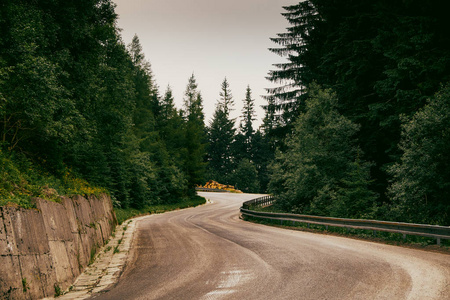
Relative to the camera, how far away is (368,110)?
21.6 metres

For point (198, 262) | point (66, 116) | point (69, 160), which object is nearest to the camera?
point (198, 262)

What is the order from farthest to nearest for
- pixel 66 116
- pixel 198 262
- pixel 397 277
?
1. pixel 66 116
2. pixel 198 262
3. pixel 397 277

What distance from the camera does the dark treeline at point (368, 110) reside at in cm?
1420

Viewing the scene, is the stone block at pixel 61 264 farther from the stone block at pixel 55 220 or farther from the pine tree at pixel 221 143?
the pine tree at pixel 221 143

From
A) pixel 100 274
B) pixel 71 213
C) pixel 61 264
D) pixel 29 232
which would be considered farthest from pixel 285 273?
pixel 71 213

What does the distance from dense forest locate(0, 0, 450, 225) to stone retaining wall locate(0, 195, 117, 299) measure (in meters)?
0.56

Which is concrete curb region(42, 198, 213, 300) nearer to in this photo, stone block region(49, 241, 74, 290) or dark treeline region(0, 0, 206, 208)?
stone block region(49, 241, 74, 290)

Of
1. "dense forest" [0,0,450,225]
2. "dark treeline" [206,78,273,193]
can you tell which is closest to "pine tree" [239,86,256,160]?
"dark treeline" [206,78,273,193]

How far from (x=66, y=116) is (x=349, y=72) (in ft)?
54.2

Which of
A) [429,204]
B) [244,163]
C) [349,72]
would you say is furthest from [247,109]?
[429,204]

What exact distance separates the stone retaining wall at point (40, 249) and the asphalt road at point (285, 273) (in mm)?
1141

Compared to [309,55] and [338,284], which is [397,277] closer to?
[338,284]

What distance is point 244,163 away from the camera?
77438mm

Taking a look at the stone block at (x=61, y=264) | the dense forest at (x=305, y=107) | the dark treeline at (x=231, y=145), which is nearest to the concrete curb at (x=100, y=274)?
the stone block at (x=61, y=264)
